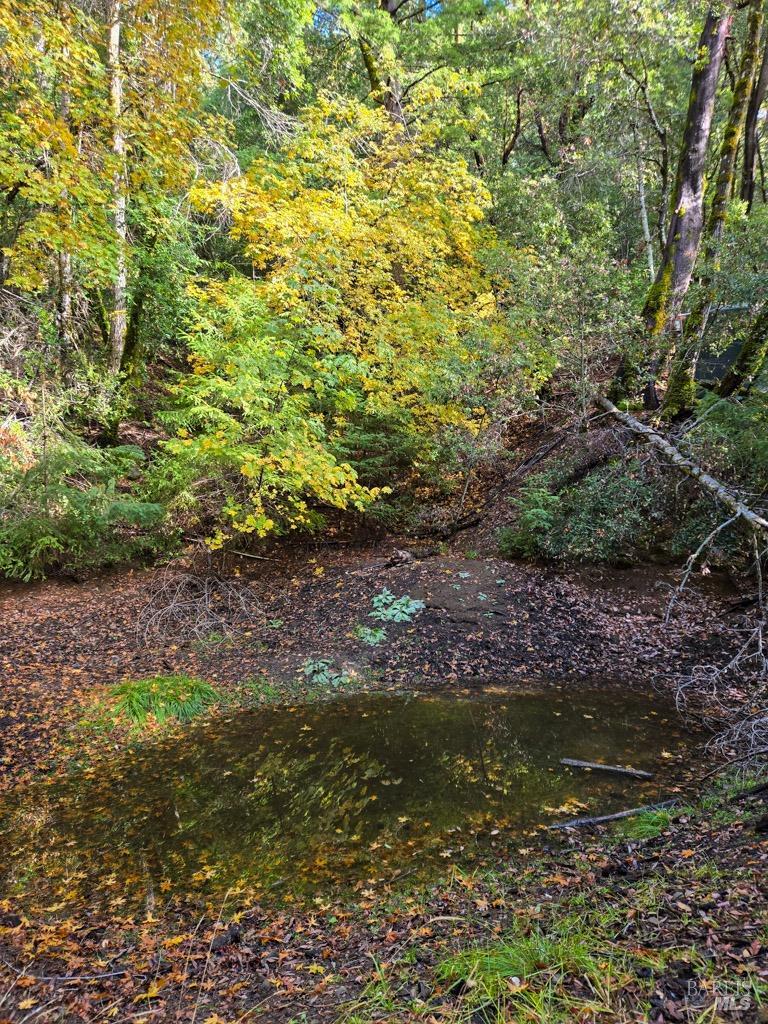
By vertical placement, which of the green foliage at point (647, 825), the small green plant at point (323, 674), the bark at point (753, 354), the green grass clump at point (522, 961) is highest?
the bark at point (753, 354)

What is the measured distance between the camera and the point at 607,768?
4742 mm

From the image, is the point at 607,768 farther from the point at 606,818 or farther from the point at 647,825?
the point at 647,825

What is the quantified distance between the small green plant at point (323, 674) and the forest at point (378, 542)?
43 millimetres

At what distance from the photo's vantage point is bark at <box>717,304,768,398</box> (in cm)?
832

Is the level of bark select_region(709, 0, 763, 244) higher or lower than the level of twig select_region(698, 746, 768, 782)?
higher

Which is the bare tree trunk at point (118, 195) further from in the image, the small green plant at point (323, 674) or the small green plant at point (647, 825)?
the small green plant at point (647, 825)

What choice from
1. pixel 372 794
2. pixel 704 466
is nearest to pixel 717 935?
pixel 372 794

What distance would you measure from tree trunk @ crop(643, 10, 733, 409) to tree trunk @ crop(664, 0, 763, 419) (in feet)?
1.01

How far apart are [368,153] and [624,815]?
35.4ft

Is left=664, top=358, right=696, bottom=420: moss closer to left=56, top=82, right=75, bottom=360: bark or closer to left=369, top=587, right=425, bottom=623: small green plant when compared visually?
left=369, top=587, right=425, bottom=623: small green plant

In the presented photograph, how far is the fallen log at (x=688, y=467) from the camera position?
5590 mm

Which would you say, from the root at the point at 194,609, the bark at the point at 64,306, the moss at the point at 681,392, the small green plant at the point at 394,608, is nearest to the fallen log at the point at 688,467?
the moss at the point at 681,392

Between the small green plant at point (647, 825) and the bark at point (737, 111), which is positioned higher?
the bark at point (737, 111)

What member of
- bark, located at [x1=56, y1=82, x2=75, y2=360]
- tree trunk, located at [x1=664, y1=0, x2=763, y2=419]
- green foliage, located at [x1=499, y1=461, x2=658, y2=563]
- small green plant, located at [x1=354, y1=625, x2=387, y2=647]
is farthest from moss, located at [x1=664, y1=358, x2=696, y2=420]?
bark, located at [x1=56, y1=82, x2=75, y2=360]
